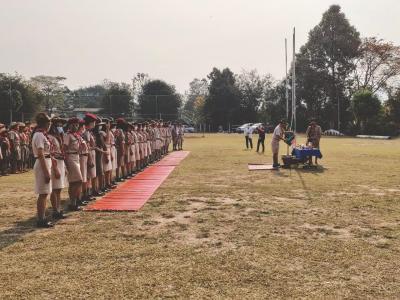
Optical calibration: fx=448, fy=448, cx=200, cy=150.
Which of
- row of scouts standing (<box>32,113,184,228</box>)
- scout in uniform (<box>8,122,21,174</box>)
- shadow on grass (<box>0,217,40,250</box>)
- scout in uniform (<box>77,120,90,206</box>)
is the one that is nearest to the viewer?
shadow on grass (<box>0,217,40,250</box>)

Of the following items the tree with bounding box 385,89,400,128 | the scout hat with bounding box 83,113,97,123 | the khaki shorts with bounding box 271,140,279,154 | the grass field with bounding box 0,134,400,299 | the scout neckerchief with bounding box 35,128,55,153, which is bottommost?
the grass field with bounding box 0,134,400,299

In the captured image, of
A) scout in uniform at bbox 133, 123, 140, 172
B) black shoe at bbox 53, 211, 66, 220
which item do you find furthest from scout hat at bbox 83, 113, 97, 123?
scout in uniform at bbox 133, 123, 140, 172

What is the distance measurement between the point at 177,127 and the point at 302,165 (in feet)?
38.0

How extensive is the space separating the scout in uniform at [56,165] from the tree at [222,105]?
5504cm

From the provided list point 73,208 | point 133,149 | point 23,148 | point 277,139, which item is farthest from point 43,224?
point 277,139

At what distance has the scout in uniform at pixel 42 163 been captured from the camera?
22.2 feet

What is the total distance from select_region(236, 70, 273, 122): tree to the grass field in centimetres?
5369

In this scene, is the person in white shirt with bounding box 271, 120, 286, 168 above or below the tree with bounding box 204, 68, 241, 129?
below

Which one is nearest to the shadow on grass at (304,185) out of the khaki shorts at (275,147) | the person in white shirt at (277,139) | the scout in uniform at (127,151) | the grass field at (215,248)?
the grass field at (215,248)

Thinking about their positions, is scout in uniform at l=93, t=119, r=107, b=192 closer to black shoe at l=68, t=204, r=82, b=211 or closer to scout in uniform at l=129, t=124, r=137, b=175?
black shoe at l=68, t=204, r=82, b=211

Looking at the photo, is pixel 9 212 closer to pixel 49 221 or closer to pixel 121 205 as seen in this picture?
pixel 49 221

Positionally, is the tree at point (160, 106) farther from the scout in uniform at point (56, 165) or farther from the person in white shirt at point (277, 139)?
the scout in uniform at point (56, 165)

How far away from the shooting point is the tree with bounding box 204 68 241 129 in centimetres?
6225

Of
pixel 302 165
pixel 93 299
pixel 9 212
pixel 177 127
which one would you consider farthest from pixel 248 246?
pixel 177 127
